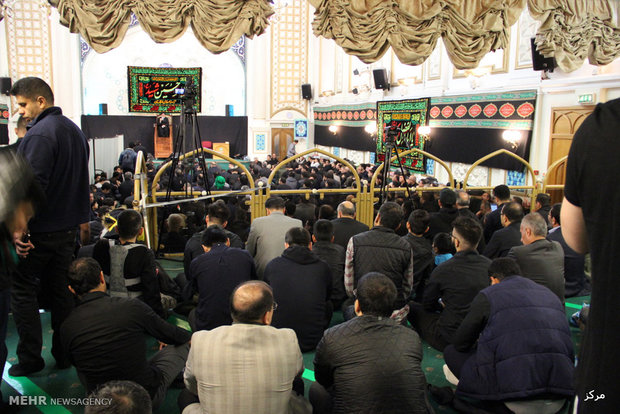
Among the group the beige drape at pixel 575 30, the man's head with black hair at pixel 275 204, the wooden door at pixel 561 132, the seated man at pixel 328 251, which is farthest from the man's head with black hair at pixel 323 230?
the wooden door at pixel 561 132

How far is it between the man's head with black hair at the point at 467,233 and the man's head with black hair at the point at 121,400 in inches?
75.1

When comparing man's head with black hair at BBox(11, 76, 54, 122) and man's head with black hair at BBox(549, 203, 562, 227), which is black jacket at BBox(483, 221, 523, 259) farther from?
man's head with black hair at BBox(11, 76, 54, 122)

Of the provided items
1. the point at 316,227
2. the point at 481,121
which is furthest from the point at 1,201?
the point at 481,121

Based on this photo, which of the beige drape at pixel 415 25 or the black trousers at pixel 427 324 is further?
the beige drape at pixel 415 25

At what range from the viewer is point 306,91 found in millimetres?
15680

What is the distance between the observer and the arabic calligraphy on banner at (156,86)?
602 inches

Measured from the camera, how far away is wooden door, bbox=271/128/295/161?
1603 centimetres

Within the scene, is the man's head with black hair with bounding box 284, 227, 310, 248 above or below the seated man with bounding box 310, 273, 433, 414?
above

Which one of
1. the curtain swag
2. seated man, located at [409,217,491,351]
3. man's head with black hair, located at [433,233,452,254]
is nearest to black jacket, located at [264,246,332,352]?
seated man, located at [409,217,491,351]

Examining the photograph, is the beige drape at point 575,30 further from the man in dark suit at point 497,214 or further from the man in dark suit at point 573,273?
the man in dark suit at point 573,273

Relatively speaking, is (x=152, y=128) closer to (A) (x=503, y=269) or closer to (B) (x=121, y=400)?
(A) (x=503, y=269)

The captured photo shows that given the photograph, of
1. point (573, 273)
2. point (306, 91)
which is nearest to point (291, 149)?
point (306, 91)

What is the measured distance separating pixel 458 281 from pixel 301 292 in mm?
828

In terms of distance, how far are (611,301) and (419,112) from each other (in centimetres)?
964
